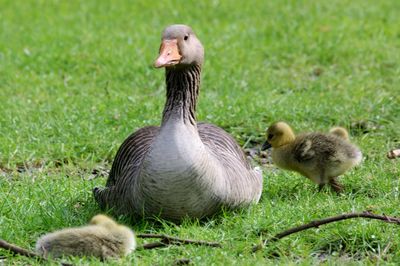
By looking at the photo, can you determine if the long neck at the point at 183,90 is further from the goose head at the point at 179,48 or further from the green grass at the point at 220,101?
the green grass at the point at 220,101

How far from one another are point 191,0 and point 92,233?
29.8 ft

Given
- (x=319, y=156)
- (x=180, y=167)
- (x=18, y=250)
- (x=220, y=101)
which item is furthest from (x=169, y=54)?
(x=220, y=101)

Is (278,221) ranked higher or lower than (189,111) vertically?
lower

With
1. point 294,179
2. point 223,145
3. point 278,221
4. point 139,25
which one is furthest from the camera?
point 139,25

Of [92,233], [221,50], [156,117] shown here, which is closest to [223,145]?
[92,233]

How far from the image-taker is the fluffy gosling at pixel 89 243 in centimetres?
543

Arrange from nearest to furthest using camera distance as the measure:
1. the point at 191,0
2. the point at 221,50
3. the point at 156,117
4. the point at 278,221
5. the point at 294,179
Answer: the point at 278,221
the point at 294,179
the point at 156,117
the point at 221,50
the point at 191,0

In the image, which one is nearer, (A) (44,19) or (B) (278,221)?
(B) (278,221)

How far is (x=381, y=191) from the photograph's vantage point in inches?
276

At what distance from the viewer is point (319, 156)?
7.09m

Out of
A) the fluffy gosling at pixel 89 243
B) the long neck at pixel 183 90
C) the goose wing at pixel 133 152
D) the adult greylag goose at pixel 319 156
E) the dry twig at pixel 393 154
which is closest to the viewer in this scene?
the fluffy gosling at pixel 89 243

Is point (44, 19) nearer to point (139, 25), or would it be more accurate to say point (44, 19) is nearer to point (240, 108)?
point (139, 25)

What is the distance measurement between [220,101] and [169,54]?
12.4ft

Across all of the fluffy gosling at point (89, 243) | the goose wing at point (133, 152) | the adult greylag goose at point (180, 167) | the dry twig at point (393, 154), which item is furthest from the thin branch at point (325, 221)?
the dry twig at point (393, 154)
